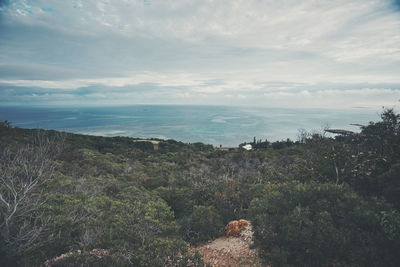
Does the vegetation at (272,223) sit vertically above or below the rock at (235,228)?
above

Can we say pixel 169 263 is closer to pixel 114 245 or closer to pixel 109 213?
pixel 114 245

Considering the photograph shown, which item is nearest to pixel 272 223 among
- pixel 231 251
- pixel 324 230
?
pixel 324 230

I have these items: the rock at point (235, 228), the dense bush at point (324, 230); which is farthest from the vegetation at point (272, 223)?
the rock at point (235, 228)

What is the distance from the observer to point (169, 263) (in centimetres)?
520

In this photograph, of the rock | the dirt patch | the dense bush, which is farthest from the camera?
the rock

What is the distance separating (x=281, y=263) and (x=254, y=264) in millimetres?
855

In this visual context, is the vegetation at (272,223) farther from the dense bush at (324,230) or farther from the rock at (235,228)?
the rock at (235,228)

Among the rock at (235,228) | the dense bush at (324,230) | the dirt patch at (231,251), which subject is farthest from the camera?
the rock at (235,228)

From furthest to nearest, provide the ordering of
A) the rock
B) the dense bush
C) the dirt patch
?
the rock, the dirt patch, the dense bush

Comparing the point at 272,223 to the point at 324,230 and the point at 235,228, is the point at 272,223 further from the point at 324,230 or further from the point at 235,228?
the point at 235,228

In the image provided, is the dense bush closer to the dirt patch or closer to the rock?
the dirt patch

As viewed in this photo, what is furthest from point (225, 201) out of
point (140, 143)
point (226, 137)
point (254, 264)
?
point (226, 137)

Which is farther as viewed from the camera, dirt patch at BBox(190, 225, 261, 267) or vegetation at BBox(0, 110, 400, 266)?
dirt patch at BBox(190, 225, 261, 267)

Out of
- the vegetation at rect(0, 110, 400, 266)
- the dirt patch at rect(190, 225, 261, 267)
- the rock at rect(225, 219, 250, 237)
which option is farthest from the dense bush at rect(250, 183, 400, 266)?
the rock at rect(225, 219, 250, 237)
